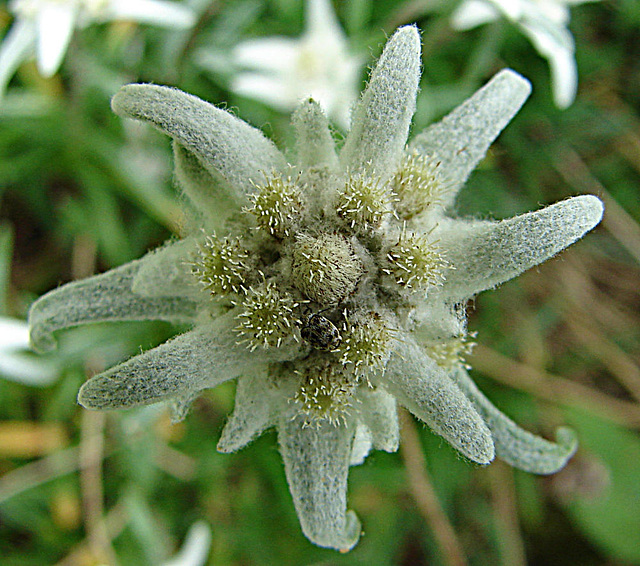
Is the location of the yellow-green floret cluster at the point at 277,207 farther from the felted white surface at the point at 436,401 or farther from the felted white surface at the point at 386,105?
the felted white surface at the point at 436,401

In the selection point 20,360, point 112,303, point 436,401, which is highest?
point 436,401

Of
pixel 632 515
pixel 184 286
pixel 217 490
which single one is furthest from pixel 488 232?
pixel 632 515

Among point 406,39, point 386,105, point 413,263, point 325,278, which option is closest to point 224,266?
point 325,278

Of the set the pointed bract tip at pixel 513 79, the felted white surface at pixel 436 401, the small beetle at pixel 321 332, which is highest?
the pointed bract tip at pixel 513 79

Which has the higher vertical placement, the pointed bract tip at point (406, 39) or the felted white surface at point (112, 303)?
the pointed bract tip at point (406, 39)

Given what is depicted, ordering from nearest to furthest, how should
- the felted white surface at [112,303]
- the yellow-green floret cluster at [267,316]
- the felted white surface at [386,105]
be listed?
the yellow-green floret cluster at [267,316] → the felted white surface at [386,105] → the felted white surface at [112,303]

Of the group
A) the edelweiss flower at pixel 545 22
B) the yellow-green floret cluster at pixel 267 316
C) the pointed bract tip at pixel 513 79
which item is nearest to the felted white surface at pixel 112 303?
the yellow-green floret cluster at pixel 267 316

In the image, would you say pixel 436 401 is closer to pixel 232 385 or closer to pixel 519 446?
pixel 519 446

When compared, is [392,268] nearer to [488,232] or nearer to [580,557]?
[488,232]
